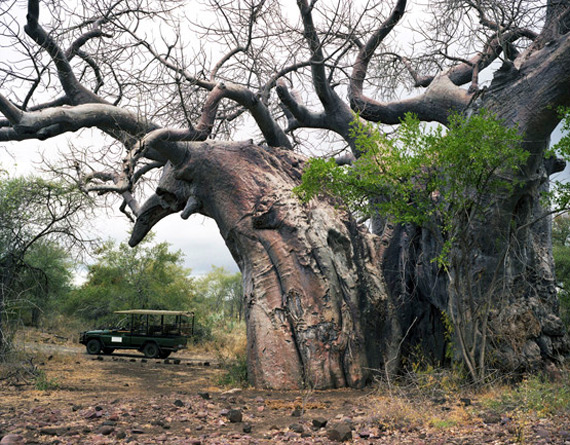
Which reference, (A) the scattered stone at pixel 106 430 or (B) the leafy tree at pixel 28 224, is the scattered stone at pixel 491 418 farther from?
(B) the leafy tree at pixel 28 224

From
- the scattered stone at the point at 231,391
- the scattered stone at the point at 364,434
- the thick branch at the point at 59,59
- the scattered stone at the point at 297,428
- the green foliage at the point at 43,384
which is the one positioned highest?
the thick branch at the point at 59,59

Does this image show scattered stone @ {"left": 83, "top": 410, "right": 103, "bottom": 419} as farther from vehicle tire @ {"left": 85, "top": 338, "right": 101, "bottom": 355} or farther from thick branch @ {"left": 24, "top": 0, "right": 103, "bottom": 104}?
vehicle tire @ {"left": 85, "top": 338, "right": 101, "bottom": 355}

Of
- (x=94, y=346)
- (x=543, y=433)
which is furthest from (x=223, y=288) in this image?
(x=543, y=433)

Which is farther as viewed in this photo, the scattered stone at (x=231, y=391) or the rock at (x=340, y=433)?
the scattered stone at (x=231, y=391)

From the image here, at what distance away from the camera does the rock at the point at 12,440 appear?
12.9 ft

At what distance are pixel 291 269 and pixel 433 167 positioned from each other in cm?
258

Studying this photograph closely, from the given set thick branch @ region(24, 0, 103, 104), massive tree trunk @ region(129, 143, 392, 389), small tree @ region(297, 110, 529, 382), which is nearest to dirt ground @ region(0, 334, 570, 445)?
massive tree trunk @ region(129, 143, 392, 389)

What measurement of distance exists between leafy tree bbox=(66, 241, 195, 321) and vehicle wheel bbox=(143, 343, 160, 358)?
21.2ft

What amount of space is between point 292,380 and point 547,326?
3.54 meters

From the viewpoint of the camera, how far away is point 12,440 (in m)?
4.00

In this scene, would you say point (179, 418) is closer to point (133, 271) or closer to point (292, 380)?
point (292, 380)

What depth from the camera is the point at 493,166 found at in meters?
5.94

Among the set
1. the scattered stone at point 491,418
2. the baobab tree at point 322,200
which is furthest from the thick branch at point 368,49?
the scattered stone at point 491,418

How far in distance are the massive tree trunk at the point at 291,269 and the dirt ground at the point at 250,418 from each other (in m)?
0.50
